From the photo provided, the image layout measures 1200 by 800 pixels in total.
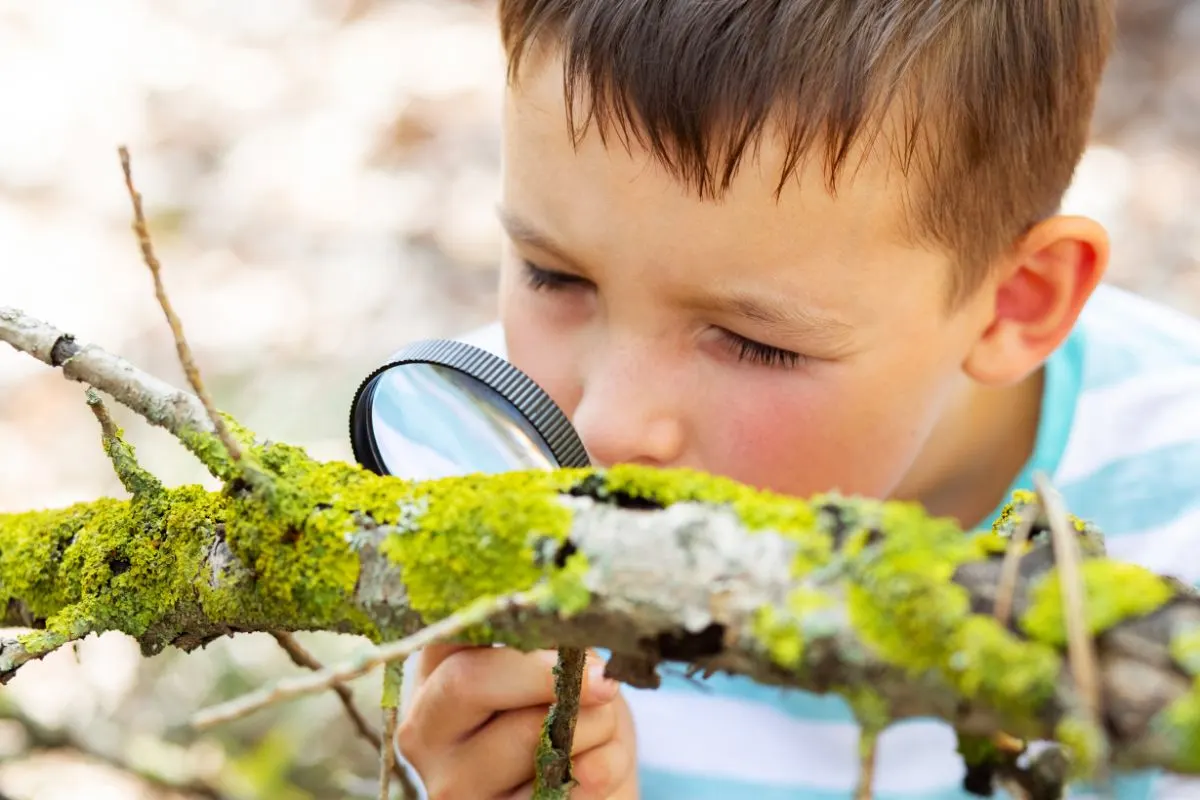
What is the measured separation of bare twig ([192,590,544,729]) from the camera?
0.83 meters

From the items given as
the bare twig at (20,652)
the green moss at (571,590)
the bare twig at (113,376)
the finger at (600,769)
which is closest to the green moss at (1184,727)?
the green moss at (571,590)

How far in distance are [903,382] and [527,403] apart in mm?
997

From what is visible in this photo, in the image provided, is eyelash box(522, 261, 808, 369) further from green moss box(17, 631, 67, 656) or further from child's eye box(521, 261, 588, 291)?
green moss box(17, 631, 67, 656)

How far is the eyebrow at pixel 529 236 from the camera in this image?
2043 millimetres

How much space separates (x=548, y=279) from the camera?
2.18 metres

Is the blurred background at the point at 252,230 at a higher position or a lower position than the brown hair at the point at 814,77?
higher

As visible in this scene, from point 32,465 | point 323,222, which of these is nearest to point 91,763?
point 32,465

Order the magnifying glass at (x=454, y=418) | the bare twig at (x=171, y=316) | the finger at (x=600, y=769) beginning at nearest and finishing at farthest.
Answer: the bare twig at (x=171, y=316)
the magnifying glass at (x=454, y=418)
the finger at (x=600, y=769)

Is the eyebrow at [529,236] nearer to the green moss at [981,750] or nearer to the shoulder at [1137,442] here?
the green moss at [981,750]

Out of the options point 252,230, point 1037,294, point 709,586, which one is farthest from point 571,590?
point 252,230

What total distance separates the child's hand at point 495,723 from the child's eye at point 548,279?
679mm

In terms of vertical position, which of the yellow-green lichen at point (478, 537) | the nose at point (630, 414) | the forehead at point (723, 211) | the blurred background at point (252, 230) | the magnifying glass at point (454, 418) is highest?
the blurred background at point (252, 230)

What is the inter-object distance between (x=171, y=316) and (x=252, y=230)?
4.21m

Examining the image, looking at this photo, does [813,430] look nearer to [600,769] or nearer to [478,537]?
[600,769]
